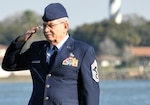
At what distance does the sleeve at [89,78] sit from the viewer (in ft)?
17.0

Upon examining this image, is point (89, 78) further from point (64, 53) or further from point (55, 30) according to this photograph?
point (55, 30)

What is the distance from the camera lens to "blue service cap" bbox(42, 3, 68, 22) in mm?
5199

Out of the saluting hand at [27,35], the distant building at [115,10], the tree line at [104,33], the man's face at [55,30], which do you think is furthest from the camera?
the distant building at [115,10]

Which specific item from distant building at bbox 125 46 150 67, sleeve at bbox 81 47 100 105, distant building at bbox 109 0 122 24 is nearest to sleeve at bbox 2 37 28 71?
sleeve at bbox 81 47 100 105

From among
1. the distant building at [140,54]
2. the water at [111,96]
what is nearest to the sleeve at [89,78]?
the water at [111,96]

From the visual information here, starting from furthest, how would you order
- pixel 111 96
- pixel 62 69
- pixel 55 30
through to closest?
pixel 111 96, pixel 62 69, pixel 55 30

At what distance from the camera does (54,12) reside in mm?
5211

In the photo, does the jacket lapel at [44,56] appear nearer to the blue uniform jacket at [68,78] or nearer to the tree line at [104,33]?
the blue uniform jacket at [68,78]

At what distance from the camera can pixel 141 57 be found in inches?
4341

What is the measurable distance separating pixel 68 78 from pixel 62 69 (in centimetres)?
8

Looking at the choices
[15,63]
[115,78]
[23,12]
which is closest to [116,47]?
[115,78]

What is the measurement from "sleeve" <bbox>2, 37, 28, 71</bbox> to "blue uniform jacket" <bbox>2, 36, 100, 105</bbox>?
0.15 m

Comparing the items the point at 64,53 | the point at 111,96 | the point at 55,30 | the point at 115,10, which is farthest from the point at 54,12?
the point at 115,10

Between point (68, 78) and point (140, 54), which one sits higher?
point (68, 78)
